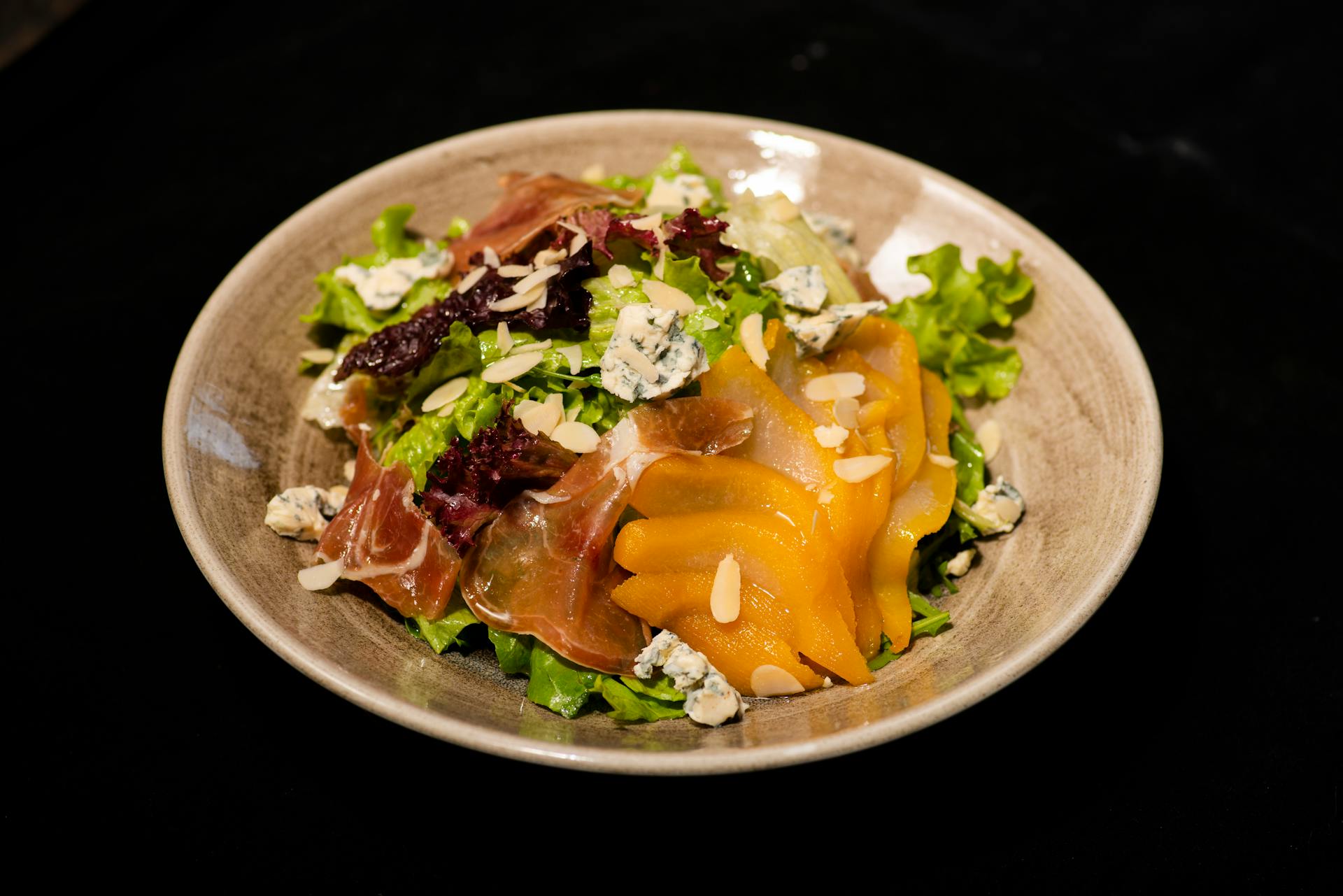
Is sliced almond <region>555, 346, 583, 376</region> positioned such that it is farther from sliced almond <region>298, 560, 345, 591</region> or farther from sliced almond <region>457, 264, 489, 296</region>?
sliced almond <region>298, 560, 345, 591</region>

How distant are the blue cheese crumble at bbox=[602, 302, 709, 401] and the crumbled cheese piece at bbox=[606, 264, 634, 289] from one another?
219mm

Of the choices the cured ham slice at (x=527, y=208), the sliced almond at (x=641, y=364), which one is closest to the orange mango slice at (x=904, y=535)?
the sliced almond at (x=641, y=364)

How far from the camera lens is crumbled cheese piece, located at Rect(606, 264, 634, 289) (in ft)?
8.50

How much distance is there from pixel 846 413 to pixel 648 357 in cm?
51

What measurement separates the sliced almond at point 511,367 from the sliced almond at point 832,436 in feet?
2.36

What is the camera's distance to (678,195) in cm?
299

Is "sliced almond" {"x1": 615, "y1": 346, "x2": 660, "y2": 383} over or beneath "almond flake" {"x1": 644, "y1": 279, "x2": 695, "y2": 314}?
beneath

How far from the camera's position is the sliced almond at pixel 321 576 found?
2.33 meters

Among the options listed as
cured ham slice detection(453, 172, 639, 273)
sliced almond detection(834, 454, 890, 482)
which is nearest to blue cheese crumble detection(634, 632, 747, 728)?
A: sliced almond detection(834, 454, 890, 482)

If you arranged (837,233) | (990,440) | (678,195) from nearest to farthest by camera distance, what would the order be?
1. (990,440)
2. (678,195)
3. (837,233)

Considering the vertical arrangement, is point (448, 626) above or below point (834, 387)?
below

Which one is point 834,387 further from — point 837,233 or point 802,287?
point 837,233

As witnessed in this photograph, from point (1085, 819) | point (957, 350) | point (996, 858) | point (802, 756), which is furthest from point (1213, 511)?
point (802, 756)

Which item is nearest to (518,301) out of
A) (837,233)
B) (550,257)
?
(550,257)
